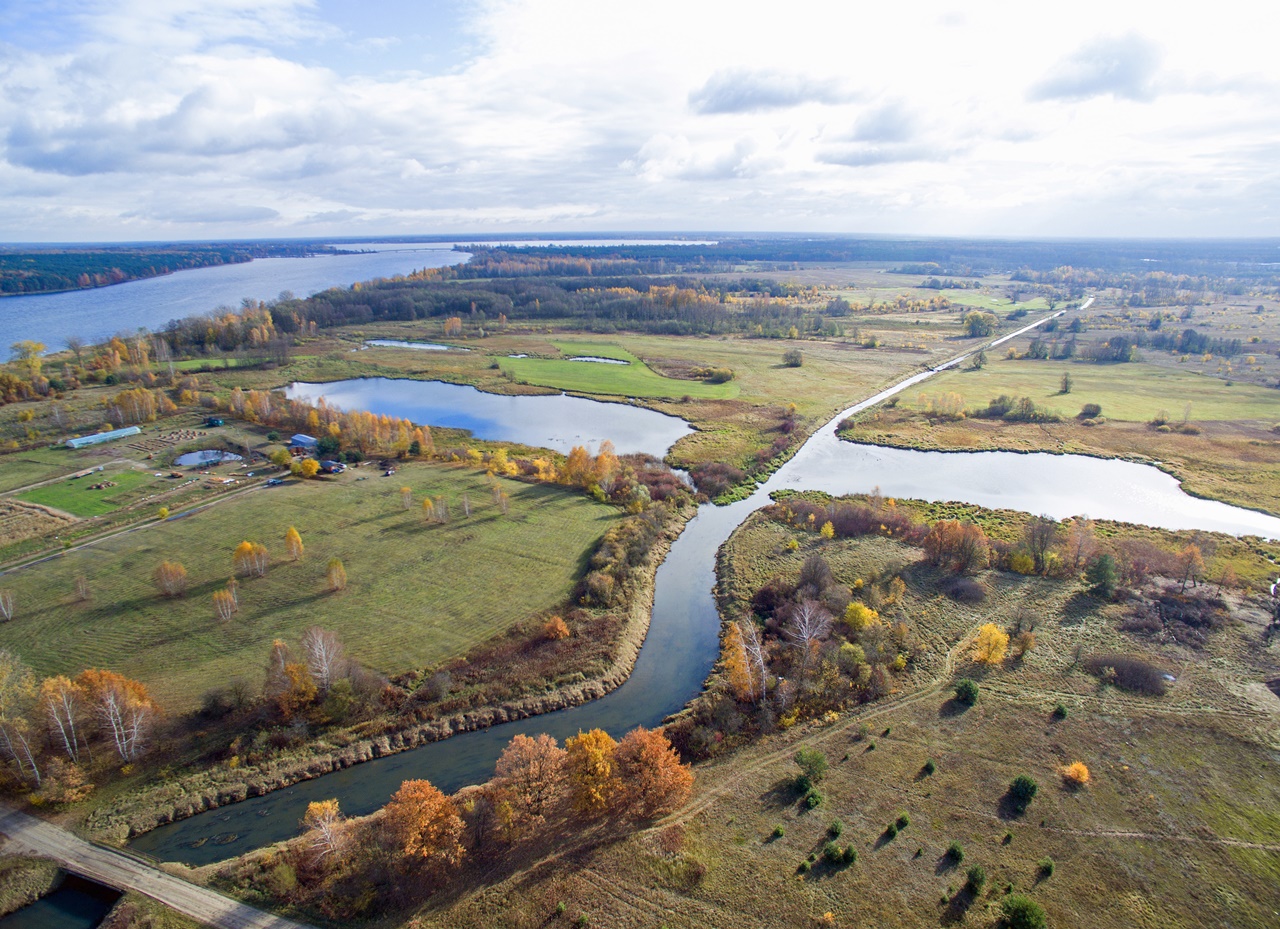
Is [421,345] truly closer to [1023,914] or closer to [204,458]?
[204,458]

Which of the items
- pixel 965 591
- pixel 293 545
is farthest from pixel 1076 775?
pixel 293 545

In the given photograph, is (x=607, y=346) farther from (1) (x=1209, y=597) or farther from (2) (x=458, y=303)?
(1) (x=1209, y=597)

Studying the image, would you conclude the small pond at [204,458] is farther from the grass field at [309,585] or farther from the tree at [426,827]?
the tree at [426,827]

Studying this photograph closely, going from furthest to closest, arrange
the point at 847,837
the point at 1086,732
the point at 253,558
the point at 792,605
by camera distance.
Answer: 1. the point at 253,558
2. the point at 792,605
3. the point at 1086,732
4. the point at 847,837

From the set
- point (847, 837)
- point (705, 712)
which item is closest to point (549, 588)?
point (705, 712)

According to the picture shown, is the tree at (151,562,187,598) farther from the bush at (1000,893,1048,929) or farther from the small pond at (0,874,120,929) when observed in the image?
the bush at (1000,893,1048,929)

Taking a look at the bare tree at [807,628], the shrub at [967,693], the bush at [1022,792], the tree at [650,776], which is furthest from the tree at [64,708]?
the shrub at [967,693]
